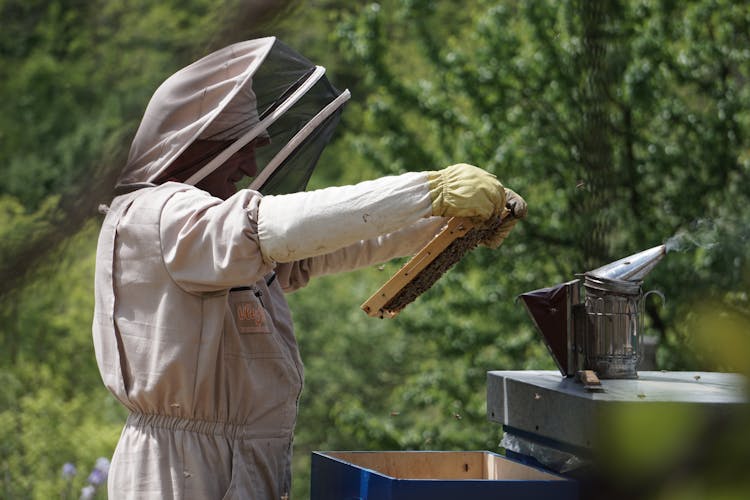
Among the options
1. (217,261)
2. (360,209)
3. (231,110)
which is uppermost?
(231,110)

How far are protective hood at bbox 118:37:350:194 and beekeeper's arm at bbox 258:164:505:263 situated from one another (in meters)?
0.45

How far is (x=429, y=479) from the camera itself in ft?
6.57

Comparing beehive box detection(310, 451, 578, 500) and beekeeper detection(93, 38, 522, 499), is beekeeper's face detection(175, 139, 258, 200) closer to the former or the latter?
beekeeper detection(93, 38, 522, 499)

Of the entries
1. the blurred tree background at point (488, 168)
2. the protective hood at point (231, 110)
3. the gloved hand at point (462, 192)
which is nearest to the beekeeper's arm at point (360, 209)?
the gloved hand at point (462, 192)

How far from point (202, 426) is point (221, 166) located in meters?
0.68

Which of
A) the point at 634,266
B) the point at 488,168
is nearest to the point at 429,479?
the point at 634,266

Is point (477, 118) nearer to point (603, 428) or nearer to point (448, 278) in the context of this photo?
point (448, 278)

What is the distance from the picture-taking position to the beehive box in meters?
1.80

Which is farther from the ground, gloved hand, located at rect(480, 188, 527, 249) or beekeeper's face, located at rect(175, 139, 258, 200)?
beekeeper's face, located at rect(175, 139, 258, 200)

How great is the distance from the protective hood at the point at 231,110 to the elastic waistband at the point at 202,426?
0.59 m

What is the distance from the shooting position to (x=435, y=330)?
6.31m

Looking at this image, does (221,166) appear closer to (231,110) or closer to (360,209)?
(231,110)

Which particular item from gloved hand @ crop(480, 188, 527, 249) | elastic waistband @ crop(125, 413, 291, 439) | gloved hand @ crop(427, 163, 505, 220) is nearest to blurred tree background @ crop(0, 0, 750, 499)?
gloved hand @ crop(480, 188, 527, 249)

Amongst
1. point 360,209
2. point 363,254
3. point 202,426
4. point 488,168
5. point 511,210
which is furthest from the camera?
point 488,168
